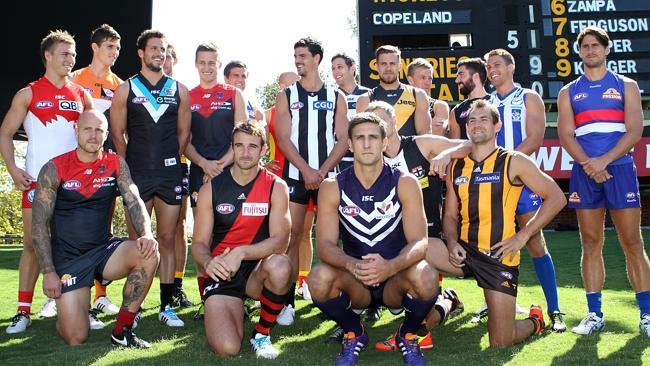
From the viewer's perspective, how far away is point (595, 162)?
4.68 m

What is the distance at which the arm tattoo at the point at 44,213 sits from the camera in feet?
13.8

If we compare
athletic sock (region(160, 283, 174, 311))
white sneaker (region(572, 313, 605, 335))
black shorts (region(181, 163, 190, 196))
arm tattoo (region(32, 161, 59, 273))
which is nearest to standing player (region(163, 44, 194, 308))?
black shorts (region(181, 163, 190, 196))

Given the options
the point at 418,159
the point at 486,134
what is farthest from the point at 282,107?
the point at 486,134

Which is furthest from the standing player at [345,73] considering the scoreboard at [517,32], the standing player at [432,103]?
the scoreboard at [517,32]

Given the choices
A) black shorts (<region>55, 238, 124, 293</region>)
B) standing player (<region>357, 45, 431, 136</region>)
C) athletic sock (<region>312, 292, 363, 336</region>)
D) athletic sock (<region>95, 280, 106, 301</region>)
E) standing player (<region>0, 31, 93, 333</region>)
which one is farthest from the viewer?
standing player (<region>357, 45, 431, 136</region>)

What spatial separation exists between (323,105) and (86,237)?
2257 mm

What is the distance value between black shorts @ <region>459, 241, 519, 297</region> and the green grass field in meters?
0.38

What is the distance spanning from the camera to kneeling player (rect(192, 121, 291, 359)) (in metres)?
4.02

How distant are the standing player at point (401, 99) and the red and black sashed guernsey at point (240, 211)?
5.26ft

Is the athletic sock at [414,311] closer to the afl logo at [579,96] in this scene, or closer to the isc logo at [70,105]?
the afl logo at [579,96]

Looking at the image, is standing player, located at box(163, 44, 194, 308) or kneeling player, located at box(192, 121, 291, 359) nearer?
kneeling player, located at box(192, 121, 291, 359)

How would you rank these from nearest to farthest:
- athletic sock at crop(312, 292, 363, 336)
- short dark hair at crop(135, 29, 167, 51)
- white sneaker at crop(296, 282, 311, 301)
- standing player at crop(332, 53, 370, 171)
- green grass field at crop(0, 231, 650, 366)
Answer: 1. green grass field at crop(0, 231, 650, 366)
2. athletic sock at crop(312, 292, 363, 336)
3. short dark hair at crop(135, 29, 167, 51)
4. white sneaker at crop(296, 282, 311, 301)
5. standing player at crop(332, 53, 370, 171)

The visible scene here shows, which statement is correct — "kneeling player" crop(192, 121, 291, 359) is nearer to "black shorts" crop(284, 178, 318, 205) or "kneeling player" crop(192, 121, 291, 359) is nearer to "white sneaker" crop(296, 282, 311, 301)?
"black shorts" crop(284, 178, 318, 205)

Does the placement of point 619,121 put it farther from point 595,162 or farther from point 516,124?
point 516,124
